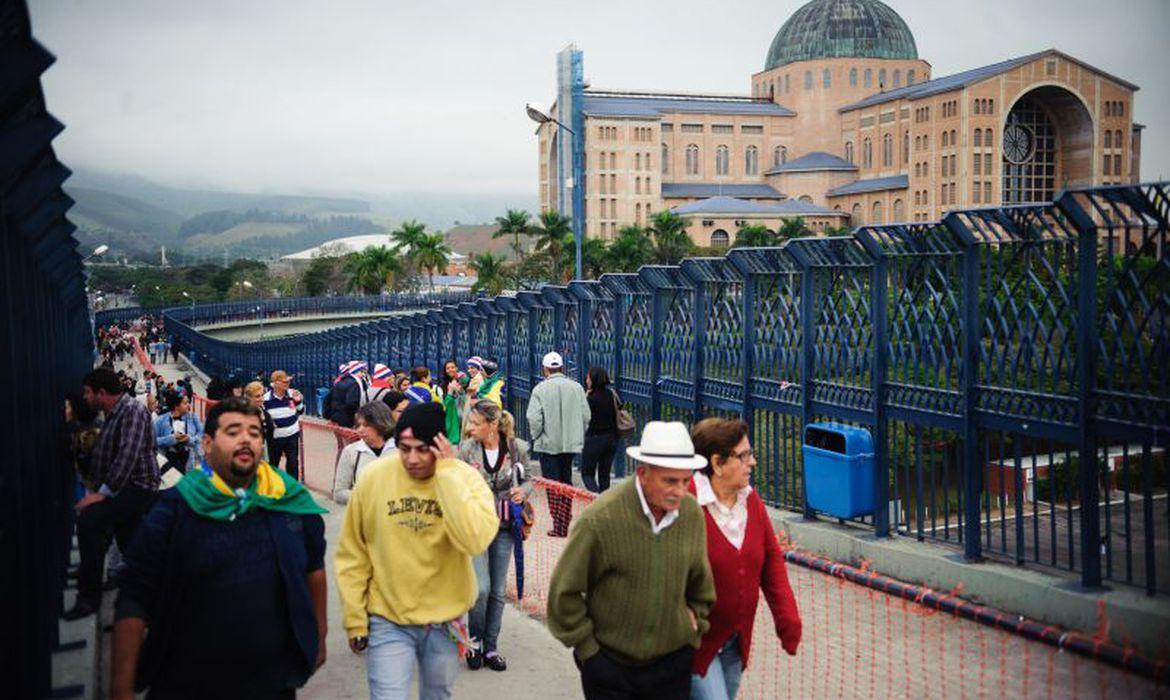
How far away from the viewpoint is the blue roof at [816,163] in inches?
5123

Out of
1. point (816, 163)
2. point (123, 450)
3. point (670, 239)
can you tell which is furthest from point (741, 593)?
point (816, 163)

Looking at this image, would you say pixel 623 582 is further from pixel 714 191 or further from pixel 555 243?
pixel 714 191

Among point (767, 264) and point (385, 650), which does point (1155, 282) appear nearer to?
point (767, 264)

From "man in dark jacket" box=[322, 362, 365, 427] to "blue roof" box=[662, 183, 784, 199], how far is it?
11402 cm

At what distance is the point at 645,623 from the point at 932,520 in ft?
19.1

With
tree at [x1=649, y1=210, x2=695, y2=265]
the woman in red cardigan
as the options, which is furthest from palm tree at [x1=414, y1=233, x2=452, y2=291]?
the woman in red cardigan

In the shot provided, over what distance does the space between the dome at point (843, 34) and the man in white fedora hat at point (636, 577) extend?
14023 centimetres

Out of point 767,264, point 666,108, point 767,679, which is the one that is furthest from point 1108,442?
point 666,108


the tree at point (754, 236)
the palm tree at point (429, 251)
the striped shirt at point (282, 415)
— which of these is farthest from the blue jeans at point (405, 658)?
the palm tree at point (429, 251)

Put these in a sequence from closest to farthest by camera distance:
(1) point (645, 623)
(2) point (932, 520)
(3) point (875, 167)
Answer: (1) point (645, 623) → (2) point (932, 520) → (3) point (875, 167)

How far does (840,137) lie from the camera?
134 metres

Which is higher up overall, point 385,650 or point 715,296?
point 715,296

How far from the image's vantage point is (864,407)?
10547mm

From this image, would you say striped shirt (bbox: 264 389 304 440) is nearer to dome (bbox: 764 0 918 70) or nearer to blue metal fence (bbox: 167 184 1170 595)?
blue metal fence (bbox: 167 184 1170 595)
